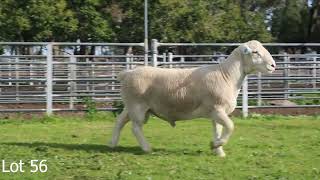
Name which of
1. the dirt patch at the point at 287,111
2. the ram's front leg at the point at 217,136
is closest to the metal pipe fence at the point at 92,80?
the dirt patch at the point at 287,111

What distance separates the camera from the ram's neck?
855cm

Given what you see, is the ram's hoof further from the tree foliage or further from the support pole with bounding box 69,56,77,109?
the tree foliage

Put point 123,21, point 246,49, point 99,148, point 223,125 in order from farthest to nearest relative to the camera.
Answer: point 123,21 → point 99,148 → point 246,49 → point 223,125

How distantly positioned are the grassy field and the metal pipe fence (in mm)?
2208

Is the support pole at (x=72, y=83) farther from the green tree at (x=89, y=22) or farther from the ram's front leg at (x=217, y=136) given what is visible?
the green tree at (x=89, y=22)

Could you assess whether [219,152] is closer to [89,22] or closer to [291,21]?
[89,22]

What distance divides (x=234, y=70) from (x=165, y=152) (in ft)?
4.95

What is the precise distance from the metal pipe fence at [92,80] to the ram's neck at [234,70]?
19.9 feet

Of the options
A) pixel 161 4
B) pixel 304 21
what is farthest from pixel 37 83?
pixel 304 21

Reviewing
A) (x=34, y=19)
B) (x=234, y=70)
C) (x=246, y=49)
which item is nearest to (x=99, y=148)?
(x=234, y=70)

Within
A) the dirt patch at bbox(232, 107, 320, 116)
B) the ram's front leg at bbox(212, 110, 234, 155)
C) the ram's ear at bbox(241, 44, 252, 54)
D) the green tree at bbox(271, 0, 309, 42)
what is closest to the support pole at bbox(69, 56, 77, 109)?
the dirt patch at bbox(232, 107, 320, 116)

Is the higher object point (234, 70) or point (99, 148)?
point (234, 70)

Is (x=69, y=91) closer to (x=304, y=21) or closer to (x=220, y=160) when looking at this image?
(x=220, y=160)

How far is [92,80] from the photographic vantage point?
48.8ft
